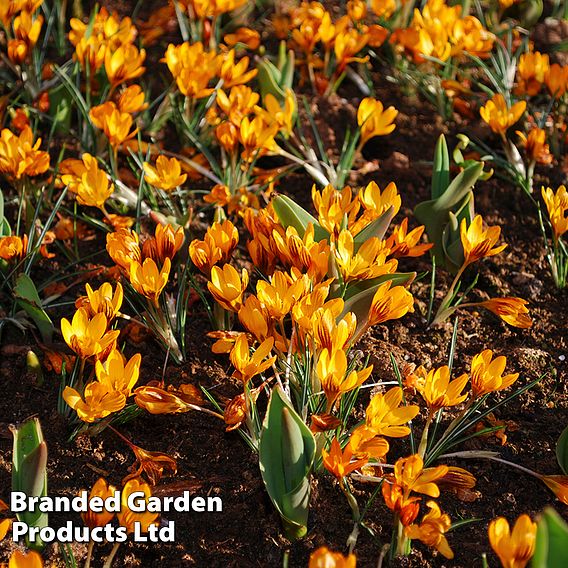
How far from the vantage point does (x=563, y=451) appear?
179 centimetres

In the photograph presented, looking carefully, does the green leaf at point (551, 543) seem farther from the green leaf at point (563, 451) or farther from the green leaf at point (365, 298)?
the green leaf at point (365, 298)

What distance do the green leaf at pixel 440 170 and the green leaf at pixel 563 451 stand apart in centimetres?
81

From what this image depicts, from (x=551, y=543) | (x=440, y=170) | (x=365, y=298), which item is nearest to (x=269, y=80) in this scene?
(x=440, y=170)

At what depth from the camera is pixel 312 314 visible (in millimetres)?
1686

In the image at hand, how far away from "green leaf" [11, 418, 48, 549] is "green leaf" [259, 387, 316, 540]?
0.42 meters

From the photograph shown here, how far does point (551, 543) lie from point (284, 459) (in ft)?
1.97

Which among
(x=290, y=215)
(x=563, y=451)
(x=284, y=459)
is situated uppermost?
A: (x=290, y=215)

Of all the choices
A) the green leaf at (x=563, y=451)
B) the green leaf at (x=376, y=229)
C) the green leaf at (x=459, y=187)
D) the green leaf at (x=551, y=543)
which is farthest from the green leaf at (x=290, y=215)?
the green leaf at (x=551, y=543)

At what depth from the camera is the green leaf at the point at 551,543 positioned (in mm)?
1104

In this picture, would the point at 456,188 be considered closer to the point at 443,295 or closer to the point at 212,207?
the point at 443,295

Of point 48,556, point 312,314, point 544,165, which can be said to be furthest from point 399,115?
point 48,556

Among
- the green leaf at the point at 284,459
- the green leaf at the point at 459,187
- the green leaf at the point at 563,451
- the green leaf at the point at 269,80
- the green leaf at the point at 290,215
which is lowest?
the green leaf at the point at 563,451

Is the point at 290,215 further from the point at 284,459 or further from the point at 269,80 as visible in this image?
the point at 269,80

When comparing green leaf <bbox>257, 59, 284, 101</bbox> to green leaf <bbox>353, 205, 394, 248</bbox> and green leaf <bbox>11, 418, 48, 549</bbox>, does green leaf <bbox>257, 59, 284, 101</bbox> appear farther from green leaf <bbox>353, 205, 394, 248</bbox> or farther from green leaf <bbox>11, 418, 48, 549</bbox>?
green leaf <bbox>11, 418, 48, 549</bbox>
